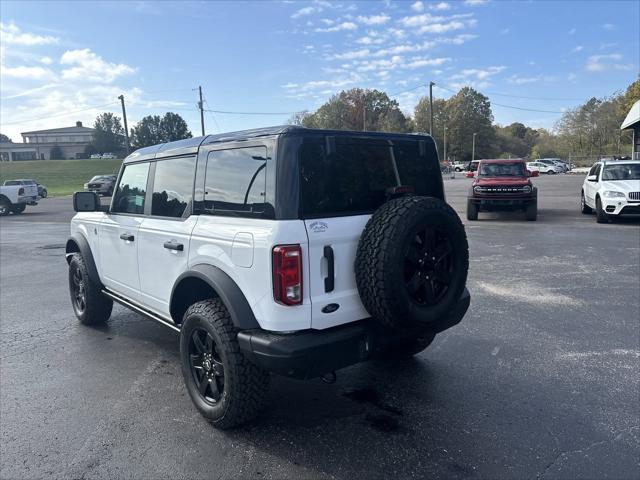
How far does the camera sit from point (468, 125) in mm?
96375

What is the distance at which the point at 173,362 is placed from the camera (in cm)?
452

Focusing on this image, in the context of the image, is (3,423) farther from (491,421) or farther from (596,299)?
(596,299)

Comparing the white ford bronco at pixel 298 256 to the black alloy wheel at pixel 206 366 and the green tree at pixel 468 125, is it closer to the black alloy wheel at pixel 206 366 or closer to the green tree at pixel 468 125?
the black alloy wheel at pixel 206 366

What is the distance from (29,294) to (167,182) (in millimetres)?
4849

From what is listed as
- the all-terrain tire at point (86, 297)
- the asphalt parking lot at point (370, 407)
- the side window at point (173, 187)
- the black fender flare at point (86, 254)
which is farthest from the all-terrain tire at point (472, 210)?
the side window at point (173, 187)

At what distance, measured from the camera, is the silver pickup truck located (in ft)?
75.4

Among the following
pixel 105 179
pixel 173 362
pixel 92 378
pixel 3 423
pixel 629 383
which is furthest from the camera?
pixel 105 179

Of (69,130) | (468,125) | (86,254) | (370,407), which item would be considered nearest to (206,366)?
(370,407)

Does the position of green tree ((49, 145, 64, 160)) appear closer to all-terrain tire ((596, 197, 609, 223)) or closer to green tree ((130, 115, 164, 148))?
green tree ((130, 115, 164, 148))

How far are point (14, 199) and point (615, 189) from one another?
2487cm

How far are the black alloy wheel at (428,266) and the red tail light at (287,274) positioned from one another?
27.1 inches

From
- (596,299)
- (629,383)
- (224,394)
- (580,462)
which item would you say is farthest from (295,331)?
(596,299)

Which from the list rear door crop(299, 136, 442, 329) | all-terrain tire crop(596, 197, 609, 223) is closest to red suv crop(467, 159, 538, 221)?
all-terrain tire crop(596, 197, 609, 223)

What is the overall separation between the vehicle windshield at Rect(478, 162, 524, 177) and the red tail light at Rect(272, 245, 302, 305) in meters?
13.4
